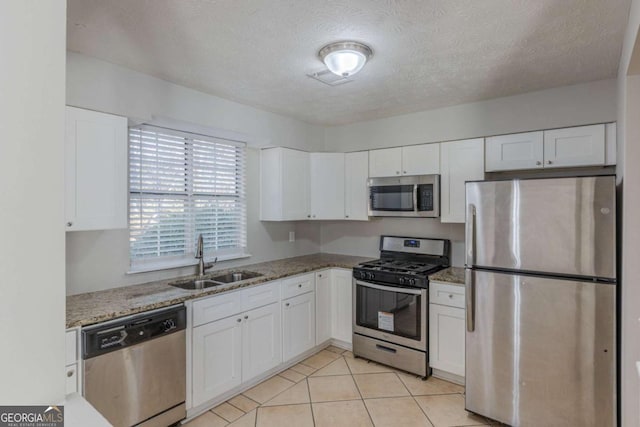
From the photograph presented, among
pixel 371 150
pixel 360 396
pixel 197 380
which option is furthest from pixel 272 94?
pixel 360 396

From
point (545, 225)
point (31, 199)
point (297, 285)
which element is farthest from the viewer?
point (297, 285)

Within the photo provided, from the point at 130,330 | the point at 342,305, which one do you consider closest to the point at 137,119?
the point at 130,330

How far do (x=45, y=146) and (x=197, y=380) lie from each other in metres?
2.21

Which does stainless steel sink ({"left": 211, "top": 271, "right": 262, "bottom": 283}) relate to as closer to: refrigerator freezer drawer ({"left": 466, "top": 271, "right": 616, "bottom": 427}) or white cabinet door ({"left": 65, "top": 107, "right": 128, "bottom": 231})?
white cabinet door ({"left": 65, "top": 107, "right": 128, "bottom": 231})

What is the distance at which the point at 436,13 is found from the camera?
1802 millimetres

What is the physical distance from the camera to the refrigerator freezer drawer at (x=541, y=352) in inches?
82.6

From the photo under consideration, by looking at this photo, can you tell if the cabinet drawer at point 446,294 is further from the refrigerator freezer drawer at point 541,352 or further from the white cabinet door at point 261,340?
the white cabinet door at point 261,340

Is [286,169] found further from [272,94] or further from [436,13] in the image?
[436,13]

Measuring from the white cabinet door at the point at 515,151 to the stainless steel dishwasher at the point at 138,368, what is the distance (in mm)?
2772

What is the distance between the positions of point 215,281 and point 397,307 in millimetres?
1650

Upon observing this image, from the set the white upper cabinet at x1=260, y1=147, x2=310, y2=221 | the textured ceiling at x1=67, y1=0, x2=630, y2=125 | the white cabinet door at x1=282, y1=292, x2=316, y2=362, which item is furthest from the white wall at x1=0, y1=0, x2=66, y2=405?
the white upper cabinet at x1=260, y1=147, x2=310, y2=221

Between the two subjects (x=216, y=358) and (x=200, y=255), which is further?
(x=200, y=255)

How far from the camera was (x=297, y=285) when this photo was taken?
3371mm

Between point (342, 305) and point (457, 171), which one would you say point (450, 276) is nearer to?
point (457, 171)
